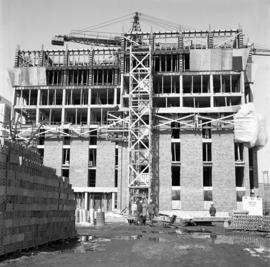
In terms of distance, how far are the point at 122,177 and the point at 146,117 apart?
26.1 ft

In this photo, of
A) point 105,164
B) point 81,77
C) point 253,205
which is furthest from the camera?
point 81,77

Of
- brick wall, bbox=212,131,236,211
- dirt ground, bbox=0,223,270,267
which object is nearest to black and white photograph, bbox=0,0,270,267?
brick wall, bbox=212,131,236,211

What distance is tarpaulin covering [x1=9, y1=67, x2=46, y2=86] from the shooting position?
52.6 metres

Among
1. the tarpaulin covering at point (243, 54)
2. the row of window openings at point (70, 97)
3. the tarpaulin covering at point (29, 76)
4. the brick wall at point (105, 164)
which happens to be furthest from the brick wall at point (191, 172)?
the tarpaulin covering at point (29, 76)

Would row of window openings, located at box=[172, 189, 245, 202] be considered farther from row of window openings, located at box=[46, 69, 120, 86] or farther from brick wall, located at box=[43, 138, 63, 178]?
row of window openings, located at box=[46, 69, 120, 86]

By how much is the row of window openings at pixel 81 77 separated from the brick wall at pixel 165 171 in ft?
34.2

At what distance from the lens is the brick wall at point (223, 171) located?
45969mm

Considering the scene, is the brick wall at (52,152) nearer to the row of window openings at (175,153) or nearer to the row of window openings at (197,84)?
the row of window openings at (175,153)

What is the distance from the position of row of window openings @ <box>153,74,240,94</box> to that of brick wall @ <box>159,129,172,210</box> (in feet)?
20.9

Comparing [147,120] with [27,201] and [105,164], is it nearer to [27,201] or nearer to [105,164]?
[105,164]

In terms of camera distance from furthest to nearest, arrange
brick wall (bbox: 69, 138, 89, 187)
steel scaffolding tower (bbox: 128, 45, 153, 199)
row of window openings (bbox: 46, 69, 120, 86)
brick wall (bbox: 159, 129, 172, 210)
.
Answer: row of window openings (bbox: 46, 69, 120, 86)
brick wall (bbox: 69, 138, 89, 187)
steel scaffolding tower (bbox: 128, 45, 153, 199)
brick wall (bbox: 159, 129, 172, 210)

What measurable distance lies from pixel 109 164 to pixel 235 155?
1554 centimetres

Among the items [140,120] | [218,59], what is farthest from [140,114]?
[218,59]

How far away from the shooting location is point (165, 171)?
156 ft
